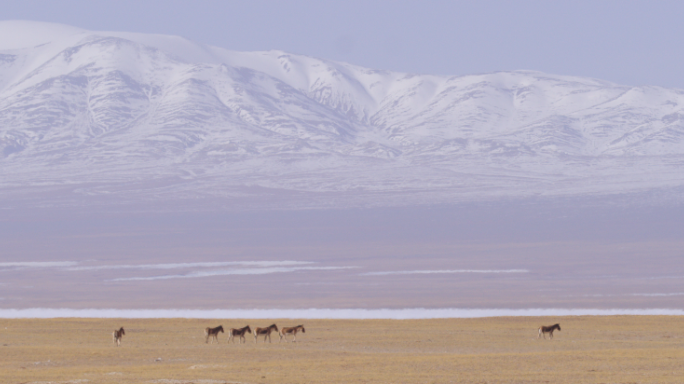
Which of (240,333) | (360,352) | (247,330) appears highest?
(247,330)

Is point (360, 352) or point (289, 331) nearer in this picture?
point (360, 352)

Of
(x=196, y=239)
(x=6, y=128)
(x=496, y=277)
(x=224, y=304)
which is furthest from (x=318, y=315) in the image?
(x=6, y=128)

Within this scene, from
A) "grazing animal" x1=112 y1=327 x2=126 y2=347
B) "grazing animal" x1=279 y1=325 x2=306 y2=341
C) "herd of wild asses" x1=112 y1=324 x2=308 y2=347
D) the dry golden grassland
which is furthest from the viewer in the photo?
"grazing animal" x1=279 y1=325 x2=306 y2=341

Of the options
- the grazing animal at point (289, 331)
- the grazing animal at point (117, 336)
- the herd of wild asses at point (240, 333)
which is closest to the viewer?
the grazing animal at point (117, 336)

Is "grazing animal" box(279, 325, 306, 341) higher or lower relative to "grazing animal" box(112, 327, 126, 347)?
lower

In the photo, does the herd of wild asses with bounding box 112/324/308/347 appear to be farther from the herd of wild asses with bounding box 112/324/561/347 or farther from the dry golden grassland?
the dry golden grassland

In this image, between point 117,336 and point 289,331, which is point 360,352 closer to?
point 289,331

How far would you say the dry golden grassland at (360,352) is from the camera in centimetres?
1945

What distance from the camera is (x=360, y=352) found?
81.9ft

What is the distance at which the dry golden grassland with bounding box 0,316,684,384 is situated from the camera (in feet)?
63.8

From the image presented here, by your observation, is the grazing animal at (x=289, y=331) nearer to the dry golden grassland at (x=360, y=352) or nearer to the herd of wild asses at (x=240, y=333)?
the herd of wild asses at (x=240, y=333)

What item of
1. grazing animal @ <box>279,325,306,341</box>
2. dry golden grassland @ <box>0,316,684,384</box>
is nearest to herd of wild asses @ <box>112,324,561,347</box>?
grazing animal @ <box>279,325,306,341</box>

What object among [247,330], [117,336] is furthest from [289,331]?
[117,336]

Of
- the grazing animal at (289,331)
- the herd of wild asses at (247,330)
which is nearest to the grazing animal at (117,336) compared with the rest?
the herd of wild asses at (247,330)
